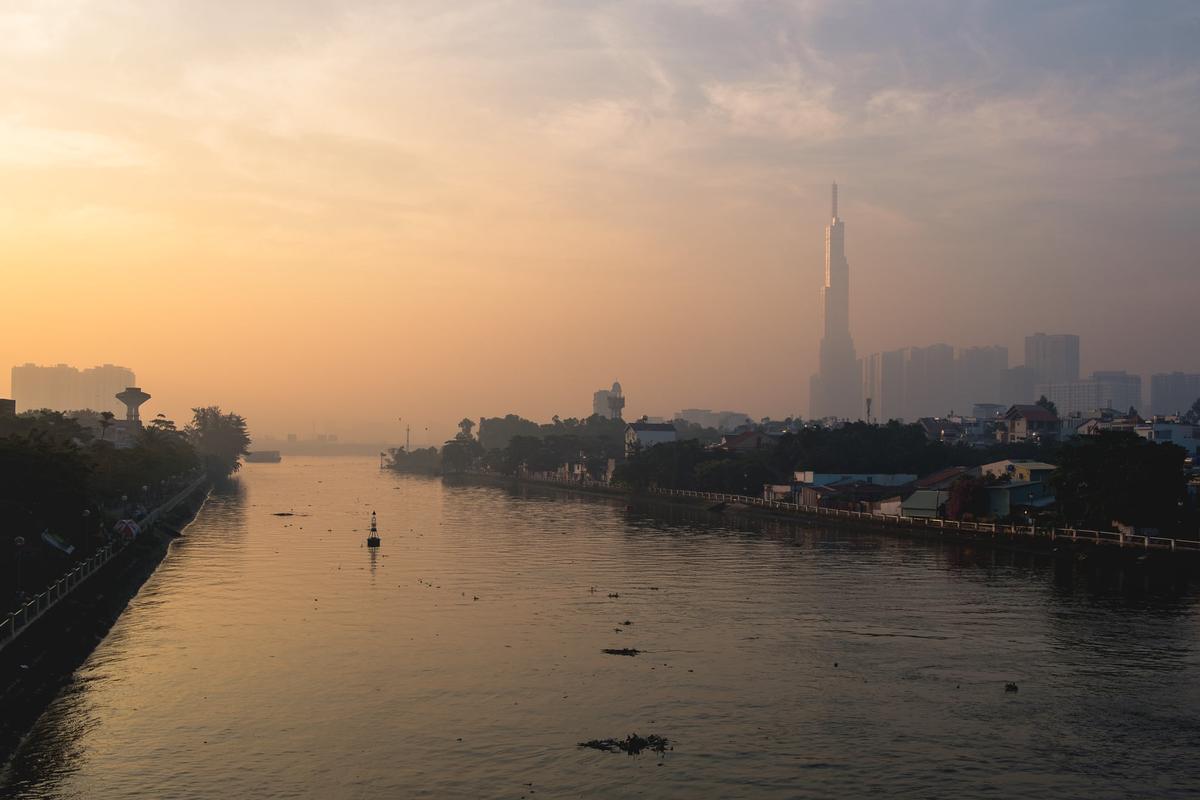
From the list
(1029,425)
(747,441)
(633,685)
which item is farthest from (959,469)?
(633,685)

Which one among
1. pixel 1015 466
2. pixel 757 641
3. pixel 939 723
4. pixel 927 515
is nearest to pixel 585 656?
pixel 757 641

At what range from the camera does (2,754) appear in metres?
27.1

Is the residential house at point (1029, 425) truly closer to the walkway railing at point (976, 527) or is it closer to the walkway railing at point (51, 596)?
the walkway railing at point (976, 527)

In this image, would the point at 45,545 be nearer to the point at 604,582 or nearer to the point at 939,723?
the point at 604,582

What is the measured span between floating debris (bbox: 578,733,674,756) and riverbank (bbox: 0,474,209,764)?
1475cm

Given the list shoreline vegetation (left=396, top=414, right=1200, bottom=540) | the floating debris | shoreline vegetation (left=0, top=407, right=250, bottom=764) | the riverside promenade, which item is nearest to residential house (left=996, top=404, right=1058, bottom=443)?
shoreline vegetation (left=396, top=414, right=1200, bottom=540)

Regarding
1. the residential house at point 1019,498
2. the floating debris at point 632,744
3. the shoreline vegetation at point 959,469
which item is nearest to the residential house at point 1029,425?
the shoreline vegetation at point 959,469

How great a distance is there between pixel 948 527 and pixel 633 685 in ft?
179

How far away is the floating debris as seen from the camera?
90.2 feet

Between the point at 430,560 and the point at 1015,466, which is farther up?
the point at 1015,466

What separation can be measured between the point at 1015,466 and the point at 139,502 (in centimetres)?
7764

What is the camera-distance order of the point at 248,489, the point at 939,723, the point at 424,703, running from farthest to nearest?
the point at 248,489
the point at 424,703
the point at 939,723

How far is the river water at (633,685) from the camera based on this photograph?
25.7 meters

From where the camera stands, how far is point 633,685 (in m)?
33.8
